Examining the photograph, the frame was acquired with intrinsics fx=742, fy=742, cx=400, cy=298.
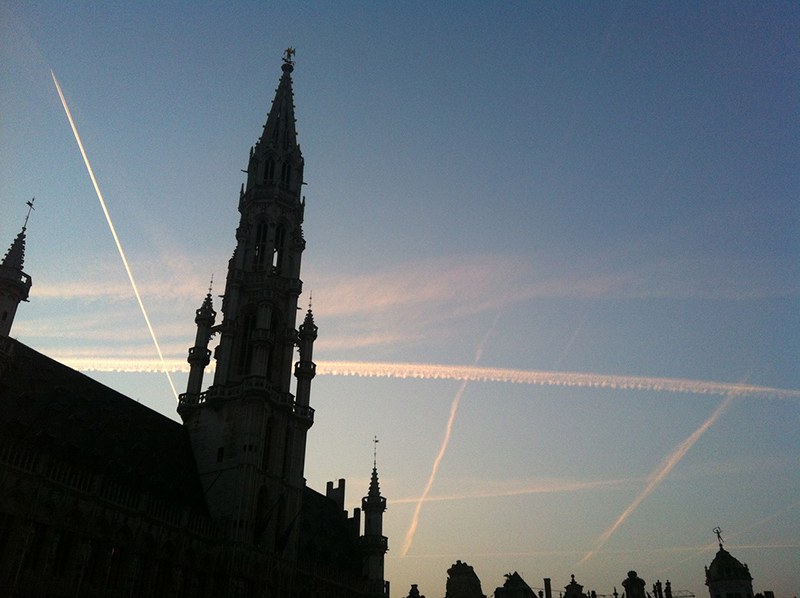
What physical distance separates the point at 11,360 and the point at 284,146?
41.4m

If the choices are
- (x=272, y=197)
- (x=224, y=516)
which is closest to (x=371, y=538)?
(x=224, y=516)

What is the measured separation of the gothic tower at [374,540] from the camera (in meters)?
76.1

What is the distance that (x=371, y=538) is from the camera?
3071 inches

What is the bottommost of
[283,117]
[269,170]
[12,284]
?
[12,284]

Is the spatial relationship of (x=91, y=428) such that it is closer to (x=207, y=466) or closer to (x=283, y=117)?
(x=207, y=466)

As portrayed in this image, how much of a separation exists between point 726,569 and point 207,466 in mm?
71610

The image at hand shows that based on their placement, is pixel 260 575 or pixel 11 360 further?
pixel 260 575

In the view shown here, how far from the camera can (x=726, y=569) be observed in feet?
318

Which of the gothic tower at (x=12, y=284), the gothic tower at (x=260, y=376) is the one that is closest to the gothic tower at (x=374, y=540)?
the gothic tower at (x=260, y=376)

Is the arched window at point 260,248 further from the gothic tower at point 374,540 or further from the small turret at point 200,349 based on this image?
the gothic tower at point 374,540

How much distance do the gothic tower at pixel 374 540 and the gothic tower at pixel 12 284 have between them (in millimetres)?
42990

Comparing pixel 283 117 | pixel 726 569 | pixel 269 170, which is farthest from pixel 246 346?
pixel 726 569

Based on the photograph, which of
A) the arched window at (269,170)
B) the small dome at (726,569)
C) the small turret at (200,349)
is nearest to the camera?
the small turret at (200,349)

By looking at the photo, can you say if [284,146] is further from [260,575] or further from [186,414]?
[260,575]
